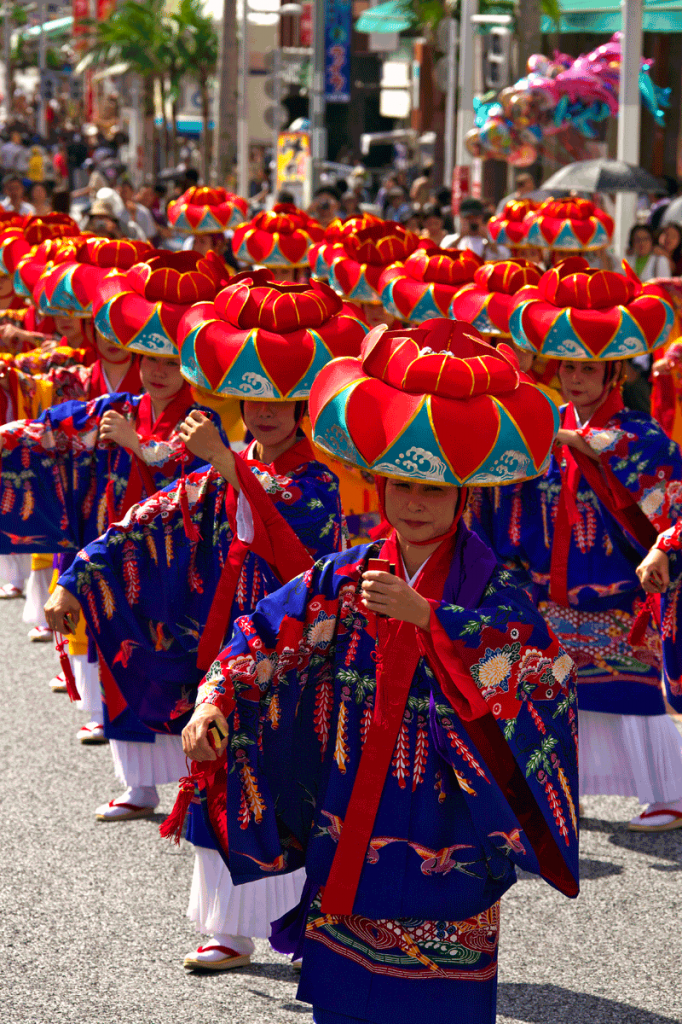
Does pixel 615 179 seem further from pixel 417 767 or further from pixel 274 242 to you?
pixel 417 767

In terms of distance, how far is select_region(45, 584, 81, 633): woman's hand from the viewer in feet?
12.3

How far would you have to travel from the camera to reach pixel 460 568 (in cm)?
311

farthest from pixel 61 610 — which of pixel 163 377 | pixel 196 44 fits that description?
pixel 196 44

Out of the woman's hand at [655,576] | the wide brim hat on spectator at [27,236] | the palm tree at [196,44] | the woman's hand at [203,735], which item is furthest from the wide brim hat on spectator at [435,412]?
the palm tree at [196,44]

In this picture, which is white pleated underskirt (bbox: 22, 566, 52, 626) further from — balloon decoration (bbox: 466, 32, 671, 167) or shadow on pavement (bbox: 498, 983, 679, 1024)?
balloon decoration (bbox: 466, 32, 671, 167)

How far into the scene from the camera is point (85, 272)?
20.8 ft

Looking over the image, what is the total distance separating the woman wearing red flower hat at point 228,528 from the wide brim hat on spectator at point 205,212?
6960 millimetres

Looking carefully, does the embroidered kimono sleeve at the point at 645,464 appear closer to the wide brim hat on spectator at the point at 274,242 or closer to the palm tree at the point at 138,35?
the wide brim hat on spectator at the point at 274,242

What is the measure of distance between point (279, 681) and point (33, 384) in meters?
3.93

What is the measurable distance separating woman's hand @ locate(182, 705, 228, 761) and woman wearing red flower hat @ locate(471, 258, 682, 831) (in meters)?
2.16

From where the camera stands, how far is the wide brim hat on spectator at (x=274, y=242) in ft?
31.3

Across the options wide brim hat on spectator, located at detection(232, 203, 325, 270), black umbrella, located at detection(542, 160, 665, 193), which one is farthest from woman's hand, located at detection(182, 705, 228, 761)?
black umbrella, located at detection(542, 160, 665, 193)

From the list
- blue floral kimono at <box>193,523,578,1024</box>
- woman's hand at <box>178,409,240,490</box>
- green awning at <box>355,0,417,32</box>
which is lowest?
blue floral kimono at <box>193,523,578,1024</box>

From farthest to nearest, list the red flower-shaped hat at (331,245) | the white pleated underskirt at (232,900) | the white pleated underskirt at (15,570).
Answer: the red flower-shaped hat at (331,245), the white pleated underskirt at (15,570), the white pleated underskirt at (232,900)
